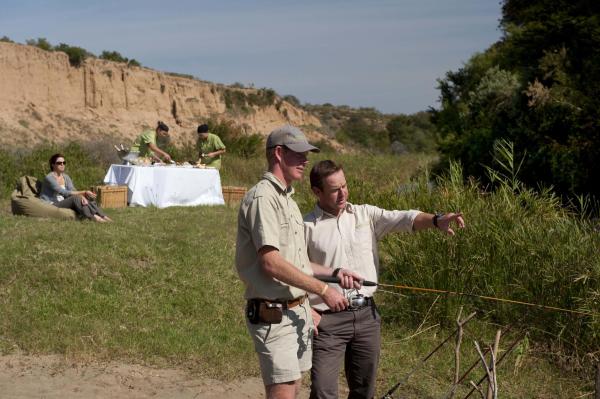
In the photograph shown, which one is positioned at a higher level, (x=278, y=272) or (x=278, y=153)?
(x=278, y=153)

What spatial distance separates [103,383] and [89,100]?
33949 mm

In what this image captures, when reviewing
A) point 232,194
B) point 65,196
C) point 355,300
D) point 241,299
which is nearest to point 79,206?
point 65,196

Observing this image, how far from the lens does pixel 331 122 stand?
69438 mm

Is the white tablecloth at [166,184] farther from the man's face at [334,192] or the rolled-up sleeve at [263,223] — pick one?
the rolled-up sleeve at [263,223]

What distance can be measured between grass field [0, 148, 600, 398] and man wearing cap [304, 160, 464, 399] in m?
1.81

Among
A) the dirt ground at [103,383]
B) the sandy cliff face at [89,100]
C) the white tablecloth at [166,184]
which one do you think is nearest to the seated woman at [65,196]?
the white tablecloth at [166,184]

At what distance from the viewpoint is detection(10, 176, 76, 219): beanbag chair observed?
11.5 meters

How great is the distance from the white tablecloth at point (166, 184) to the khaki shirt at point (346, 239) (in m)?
10.1

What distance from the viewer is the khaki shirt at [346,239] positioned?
4168mm

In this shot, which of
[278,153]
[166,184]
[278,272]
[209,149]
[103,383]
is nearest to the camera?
[278,272]

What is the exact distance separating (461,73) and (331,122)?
1588 inches

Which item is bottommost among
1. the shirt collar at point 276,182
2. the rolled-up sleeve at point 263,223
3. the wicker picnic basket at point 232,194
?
the wicker picnic basket at point 232,194

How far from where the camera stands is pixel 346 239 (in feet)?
13.8

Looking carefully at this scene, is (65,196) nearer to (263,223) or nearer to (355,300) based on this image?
Answer: (355,300)
